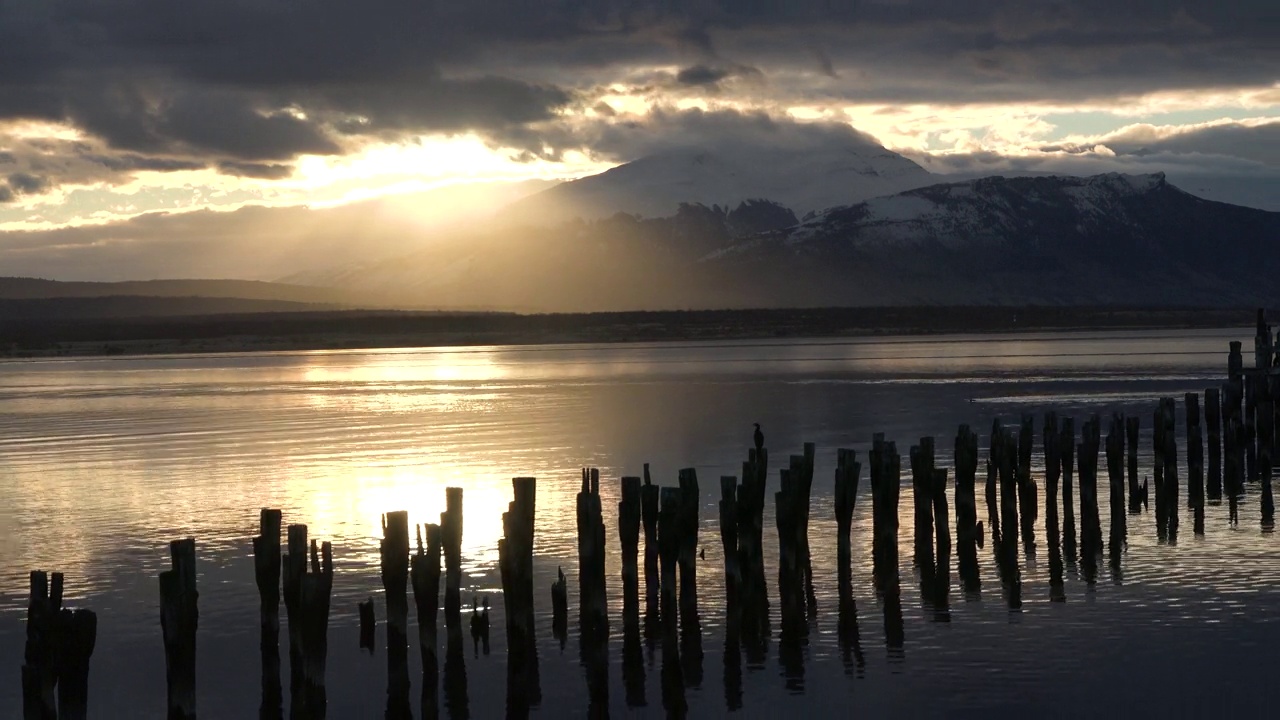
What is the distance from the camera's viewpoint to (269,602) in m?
17.3

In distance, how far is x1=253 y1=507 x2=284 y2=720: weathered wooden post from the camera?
16922 mm

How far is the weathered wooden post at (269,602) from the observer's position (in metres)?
16.9

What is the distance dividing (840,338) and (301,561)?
150217mm

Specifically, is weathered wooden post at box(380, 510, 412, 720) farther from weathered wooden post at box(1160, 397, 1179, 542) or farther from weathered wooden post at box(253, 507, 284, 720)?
weathered wooden post at box(1160, 397, 1179, 542)

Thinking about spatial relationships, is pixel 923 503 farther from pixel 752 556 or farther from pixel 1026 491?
pixel 752 556

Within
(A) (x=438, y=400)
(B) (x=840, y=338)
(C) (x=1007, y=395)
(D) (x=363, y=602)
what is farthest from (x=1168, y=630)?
(B) (x=840, y=338)

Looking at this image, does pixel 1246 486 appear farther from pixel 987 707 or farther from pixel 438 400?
pixel 438 400

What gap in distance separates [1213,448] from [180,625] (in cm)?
2373

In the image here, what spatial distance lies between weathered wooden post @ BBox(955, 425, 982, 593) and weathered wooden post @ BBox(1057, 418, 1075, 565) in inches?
60.4

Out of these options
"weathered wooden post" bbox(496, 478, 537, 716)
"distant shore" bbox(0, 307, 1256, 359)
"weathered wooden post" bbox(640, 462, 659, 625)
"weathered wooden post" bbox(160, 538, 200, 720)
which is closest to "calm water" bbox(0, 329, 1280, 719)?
"weathered wooden post" bbox(496, 478, 537, 716)

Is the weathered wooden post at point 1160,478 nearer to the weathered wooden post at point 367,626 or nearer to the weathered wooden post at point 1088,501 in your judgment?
the weathered wooden post at point 1088,501

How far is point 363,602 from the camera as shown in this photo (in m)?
20.5

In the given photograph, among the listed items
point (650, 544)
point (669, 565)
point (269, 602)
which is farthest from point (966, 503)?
point (269, 602)

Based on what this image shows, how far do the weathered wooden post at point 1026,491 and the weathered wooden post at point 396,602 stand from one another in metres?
11.9
